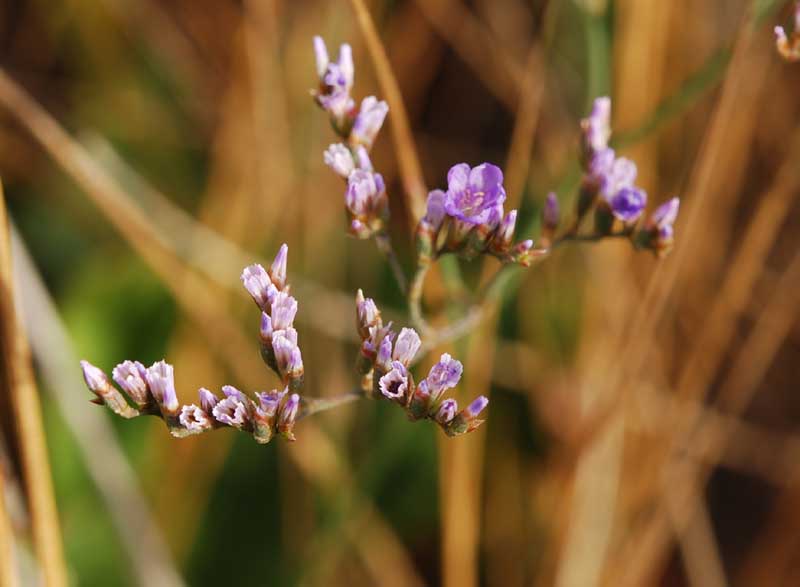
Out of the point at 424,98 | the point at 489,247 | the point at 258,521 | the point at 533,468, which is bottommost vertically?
the point at 489,247

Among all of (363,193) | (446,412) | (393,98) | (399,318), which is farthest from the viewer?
(399,318)

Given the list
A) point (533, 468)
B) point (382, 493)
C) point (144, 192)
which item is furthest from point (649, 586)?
point (144, 192)

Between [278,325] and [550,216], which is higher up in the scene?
[550,216]

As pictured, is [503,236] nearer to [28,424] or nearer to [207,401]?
[207,401]

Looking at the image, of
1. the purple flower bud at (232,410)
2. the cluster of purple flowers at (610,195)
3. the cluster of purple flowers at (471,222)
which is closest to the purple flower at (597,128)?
the cluster of purple flowers at (610,195)

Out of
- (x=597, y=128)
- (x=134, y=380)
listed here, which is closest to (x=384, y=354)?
(x=134, y=380)

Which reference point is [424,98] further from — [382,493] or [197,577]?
[197,577]

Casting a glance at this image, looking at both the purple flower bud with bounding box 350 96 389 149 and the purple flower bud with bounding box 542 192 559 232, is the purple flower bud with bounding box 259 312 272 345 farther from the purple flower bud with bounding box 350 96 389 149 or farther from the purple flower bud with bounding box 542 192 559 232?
the purple flower bud with bounding box 542 192 559 232
